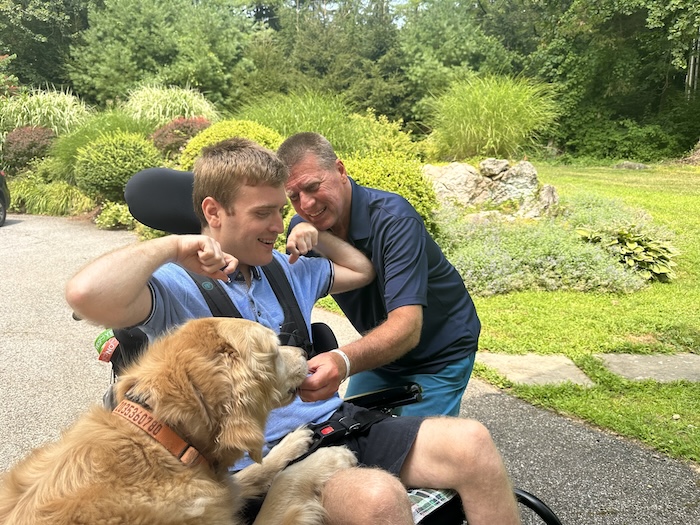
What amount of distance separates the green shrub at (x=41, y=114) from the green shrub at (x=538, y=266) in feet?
53.7

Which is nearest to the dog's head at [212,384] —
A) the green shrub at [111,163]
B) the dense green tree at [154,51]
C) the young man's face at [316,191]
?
the young man's face at [316,191]

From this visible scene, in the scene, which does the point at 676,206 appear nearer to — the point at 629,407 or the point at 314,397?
the point at 629,407

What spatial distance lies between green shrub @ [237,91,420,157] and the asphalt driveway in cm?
696

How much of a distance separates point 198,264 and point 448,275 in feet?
4.94

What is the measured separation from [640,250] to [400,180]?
3802mm

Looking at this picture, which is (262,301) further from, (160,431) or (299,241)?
(160,431)

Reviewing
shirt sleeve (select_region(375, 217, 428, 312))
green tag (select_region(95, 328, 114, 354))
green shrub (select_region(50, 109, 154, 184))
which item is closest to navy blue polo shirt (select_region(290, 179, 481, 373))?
shirt sleeve (select_region(375, 217, 428, 312))

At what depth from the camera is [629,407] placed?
472 cm

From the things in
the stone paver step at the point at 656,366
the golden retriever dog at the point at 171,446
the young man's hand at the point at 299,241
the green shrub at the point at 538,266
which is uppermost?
the young man's hand at the point at 299,241

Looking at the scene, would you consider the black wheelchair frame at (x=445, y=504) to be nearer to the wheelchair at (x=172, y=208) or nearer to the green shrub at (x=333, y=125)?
the wheelchair at (x=172, y=208)

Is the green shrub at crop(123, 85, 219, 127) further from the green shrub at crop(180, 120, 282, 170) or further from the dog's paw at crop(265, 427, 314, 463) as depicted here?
the dog's paw at crop(265, 427, 314, 463)

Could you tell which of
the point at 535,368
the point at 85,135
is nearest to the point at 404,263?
the point at 535,368

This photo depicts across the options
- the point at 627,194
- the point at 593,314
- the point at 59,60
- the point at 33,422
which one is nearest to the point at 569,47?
the point at 627,194

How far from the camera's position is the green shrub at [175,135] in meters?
15.0
